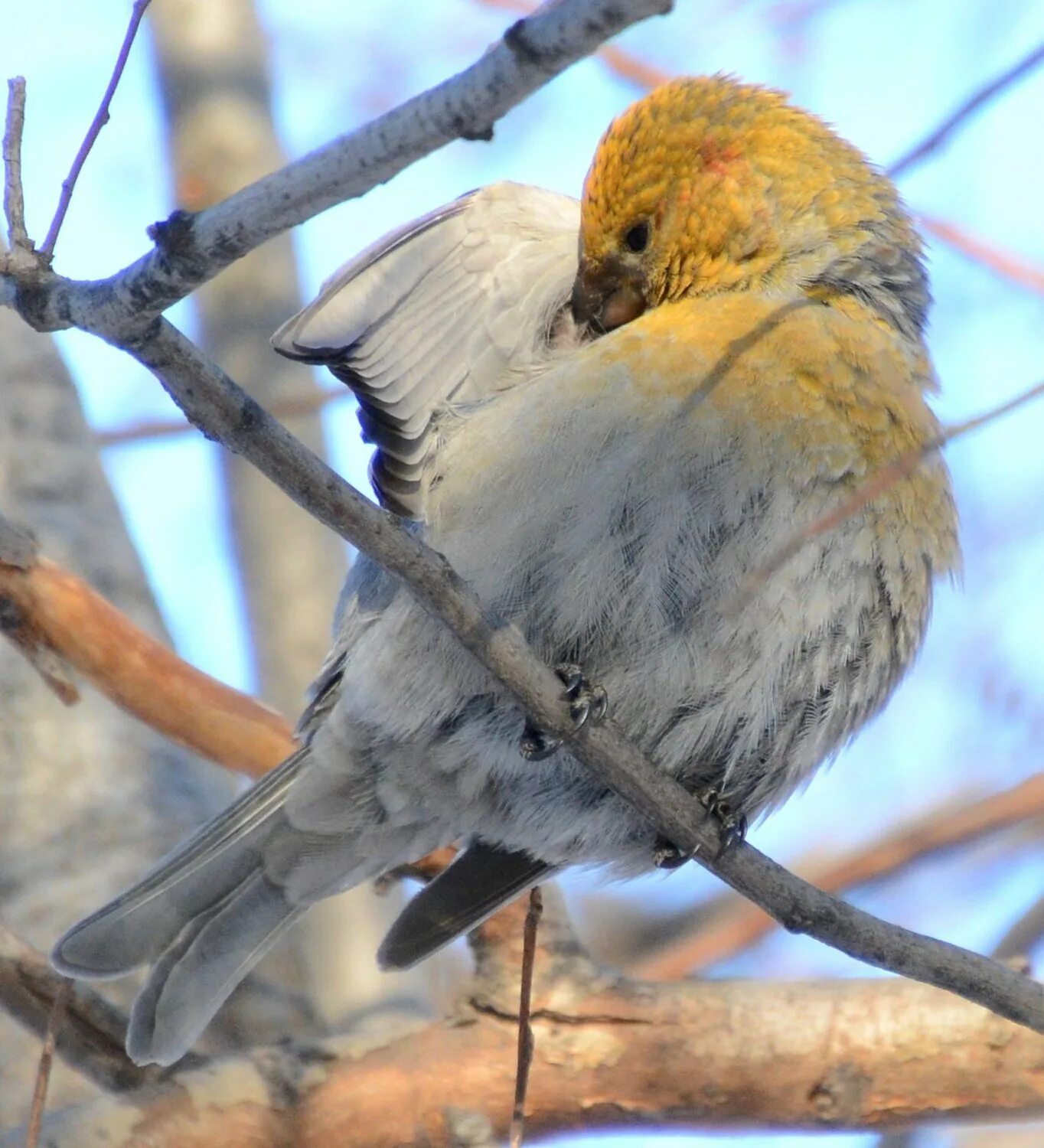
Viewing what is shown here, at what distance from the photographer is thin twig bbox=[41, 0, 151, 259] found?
2.03m

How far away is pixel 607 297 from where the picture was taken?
3.56 meters

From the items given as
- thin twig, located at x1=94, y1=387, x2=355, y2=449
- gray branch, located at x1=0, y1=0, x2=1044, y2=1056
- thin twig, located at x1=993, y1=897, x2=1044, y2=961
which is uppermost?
thin twig, located at x1=94, y1=387, x2=355, y2=449

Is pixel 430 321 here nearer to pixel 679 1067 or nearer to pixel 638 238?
pixel 638 238

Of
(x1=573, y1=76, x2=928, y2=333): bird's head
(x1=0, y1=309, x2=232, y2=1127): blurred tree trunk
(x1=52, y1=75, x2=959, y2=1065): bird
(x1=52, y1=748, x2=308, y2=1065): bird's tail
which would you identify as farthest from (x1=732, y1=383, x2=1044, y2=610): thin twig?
(x1=0, y1=309, x2=232, y2=1127): blurred tree trunk

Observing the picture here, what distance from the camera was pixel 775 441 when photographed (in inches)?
119

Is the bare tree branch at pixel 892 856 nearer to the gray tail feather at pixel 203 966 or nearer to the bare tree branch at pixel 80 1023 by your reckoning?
the gray tail feather at pixel 203 966

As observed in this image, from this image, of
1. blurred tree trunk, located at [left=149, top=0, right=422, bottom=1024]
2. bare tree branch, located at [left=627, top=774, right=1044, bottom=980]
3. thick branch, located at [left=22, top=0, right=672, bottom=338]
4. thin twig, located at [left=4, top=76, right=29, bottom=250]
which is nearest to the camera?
thick branch, located at [left=22, top=0, right=672, bottom=338]

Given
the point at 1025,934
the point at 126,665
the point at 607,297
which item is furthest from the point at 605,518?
the point at 1025,934

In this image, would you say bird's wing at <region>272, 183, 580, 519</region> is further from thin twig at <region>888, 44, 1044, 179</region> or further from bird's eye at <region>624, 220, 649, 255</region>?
thin twig at <region>888, 44, 1044, 179</region>

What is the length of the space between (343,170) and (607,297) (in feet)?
5.55

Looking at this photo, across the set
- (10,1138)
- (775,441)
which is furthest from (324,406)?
(10,1138)

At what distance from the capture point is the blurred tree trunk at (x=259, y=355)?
4.93 meters

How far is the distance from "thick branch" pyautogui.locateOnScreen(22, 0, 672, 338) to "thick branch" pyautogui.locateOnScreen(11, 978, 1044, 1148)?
6.72ft

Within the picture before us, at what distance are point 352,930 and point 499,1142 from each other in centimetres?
134
